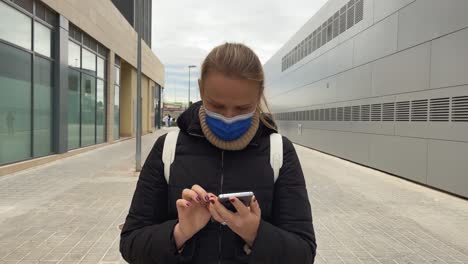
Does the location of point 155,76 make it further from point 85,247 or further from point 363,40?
point 85,247

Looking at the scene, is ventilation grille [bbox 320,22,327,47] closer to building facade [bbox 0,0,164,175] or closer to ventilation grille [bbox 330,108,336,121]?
ventilation grille [bbox 330,108,336,121]

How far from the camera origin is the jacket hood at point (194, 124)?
1638 mm

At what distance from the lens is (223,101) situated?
5.00 ft

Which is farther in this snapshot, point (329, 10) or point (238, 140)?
point (329, 10)

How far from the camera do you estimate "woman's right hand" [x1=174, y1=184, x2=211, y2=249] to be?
1.38 metres

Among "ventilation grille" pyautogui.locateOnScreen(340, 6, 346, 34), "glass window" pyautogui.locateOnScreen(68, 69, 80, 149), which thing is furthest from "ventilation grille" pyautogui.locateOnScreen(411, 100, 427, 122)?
"glass window" pyautogui.locateOnScreen(68, 69, 80, 149)

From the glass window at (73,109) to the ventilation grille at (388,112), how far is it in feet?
34.7

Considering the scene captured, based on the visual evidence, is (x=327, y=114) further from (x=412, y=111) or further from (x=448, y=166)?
(x=448, y=166)

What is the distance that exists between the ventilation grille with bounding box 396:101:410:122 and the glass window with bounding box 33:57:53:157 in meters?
10.2

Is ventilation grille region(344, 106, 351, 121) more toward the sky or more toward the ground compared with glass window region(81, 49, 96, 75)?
more toward the ground

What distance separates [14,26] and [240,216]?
1185cm

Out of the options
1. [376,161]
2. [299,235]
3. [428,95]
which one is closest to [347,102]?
[376,161]

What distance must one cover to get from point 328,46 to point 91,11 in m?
10.3

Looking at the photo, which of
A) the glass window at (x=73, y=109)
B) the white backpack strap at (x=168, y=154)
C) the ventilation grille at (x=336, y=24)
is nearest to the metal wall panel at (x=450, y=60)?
the ventilation grille at (x=336, y=24)
